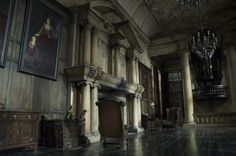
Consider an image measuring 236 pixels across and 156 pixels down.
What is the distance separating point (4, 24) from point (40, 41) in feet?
3.32

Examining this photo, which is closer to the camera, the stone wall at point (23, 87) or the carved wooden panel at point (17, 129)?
the carved wooden panel at point (17, 129)

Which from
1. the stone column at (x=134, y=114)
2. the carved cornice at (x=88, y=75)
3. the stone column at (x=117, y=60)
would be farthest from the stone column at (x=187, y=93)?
the carved cornice at (x=88, y=75)

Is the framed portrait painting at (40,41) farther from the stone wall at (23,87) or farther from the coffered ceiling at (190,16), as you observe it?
the coffered ceiling at (190,16)

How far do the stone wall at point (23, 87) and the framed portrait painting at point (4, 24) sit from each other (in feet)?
0.60

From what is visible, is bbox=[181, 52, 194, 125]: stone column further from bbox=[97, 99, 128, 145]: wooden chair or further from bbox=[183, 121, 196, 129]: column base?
bbox=[97, 99, 128, 145]: wooden chair

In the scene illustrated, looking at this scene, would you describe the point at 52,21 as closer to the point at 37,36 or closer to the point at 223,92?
the point at 37,36

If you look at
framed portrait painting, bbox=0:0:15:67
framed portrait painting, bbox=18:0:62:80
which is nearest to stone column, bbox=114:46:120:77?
framed portrait painting, bbox=18:0:62:80

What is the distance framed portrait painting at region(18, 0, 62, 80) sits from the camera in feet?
15.0

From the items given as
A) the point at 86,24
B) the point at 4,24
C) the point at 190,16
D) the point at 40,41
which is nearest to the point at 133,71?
the point at 86,24

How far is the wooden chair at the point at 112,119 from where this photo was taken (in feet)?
13.8

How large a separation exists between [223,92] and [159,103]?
3942mm

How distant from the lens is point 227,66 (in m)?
11.5

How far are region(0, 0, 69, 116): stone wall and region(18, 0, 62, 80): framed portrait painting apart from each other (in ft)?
0.42

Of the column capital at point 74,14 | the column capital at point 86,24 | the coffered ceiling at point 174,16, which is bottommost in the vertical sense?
the column capital at point 86,24
